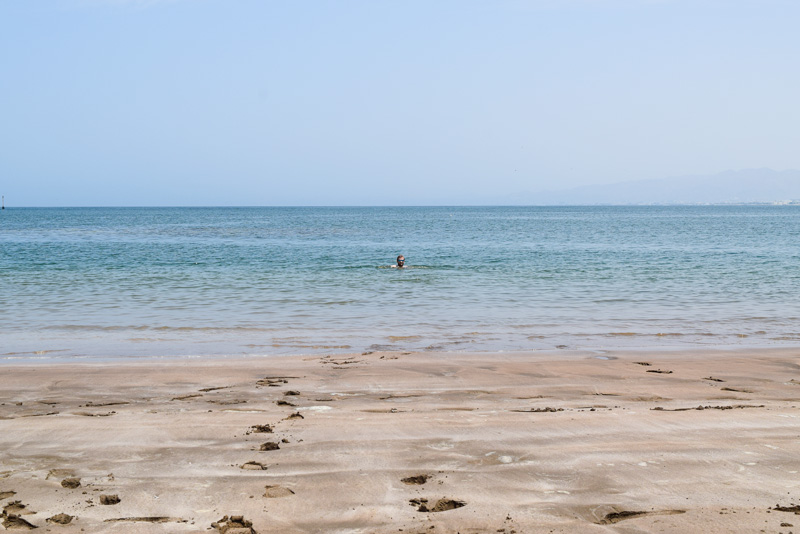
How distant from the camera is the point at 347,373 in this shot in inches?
348

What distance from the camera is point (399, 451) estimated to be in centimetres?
543

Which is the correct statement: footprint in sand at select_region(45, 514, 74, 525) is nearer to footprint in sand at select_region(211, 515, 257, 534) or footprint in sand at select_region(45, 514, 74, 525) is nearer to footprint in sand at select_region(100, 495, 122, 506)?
footprint in sand at select_region(100, 495, 122, 506)

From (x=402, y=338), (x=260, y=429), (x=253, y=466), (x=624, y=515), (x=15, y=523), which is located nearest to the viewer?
(x=15, y=523)

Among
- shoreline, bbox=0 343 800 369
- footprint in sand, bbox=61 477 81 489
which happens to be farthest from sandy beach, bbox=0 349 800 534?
shoreline, bbox=0 343 800 369

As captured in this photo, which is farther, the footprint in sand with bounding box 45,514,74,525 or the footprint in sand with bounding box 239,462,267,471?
the footprint in sand with bounding box 239,462,267,471

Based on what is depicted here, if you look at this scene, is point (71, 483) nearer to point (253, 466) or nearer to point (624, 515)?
point (253, 466)

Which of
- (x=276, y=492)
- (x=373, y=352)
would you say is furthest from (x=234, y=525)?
(x=373, y=352)

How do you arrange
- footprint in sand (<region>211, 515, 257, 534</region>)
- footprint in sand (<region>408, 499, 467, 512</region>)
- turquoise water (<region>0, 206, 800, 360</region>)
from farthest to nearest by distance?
turquoise water (<region>0, 206, 800, 360</region>) < footprint in sand (<region>408, 499, 467, 512</region>) < footprint in sand (<region>211, 515, 257, 534</region>)

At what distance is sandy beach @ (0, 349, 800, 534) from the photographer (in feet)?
14.0

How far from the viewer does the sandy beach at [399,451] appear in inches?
168

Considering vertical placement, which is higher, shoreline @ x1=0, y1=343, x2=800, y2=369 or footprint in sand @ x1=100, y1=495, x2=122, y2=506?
footprint in sand @ x1=100, y1=495, x2=122, y2=506

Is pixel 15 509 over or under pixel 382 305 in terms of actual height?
over

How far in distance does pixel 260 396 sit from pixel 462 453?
2938 mm

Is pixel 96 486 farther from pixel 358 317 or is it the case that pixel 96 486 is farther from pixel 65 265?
pixel 65 265
